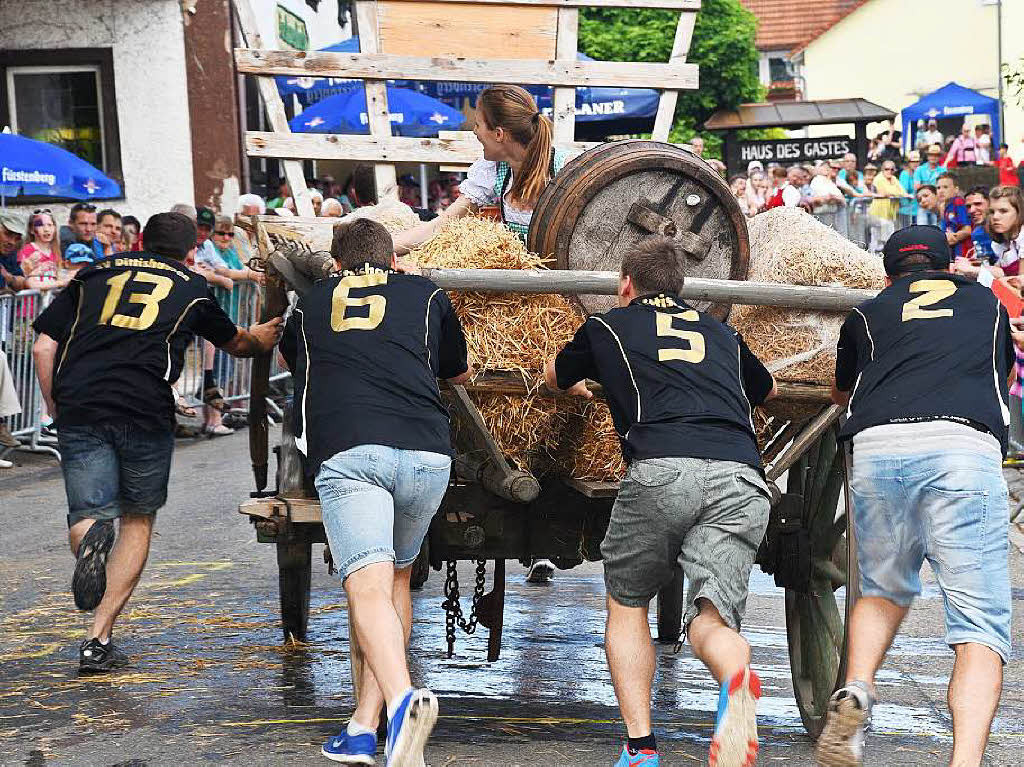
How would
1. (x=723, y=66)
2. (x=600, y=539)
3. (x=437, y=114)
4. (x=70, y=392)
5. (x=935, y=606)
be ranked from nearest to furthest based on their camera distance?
(x=600, y=539) < (x=70, y=392) < (x=935, y=606) < (x=437, y=114) < (x=723, y=66)

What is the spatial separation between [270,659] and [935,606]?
11.2 ft

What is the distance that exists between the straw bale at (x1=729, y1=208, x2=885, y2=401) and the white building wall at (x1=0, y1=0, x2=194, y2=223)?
564 inches

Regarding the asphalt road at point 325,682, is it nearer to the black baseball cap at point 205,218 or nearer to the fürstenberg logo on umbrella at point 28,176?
the fürstenberg logo on umbrella at point 28,176

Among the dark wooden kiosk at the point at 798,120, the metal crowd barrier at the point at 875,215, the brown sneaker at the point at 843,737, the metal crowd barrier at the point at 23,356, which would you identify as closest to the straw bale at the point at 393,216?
the brown sneaker at the point at 843,737

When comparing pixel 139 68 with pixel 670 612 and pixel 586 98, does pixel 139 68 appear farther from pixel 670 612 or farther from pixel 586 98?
pixel 670 612

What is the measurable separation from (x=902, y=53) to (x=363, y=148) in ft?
183

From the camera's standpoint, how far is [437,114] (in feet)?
51.3

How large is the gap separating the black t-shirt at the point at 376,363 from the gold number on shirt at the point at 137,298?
1.35 meters

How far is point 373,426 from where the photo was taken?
4.95 m

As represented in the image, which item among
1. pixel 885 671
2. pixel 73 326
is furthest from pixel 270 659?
pixel 885 671

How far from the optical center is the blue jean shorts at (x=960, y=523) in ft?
15.5

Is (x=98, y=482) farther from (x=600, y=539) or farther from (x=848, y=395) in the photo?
(x=848, y=395)

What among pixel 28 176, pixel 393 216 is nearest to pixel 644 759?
pixel 393 216

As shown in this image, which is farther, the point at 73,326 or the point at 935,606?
the point at 935,606
